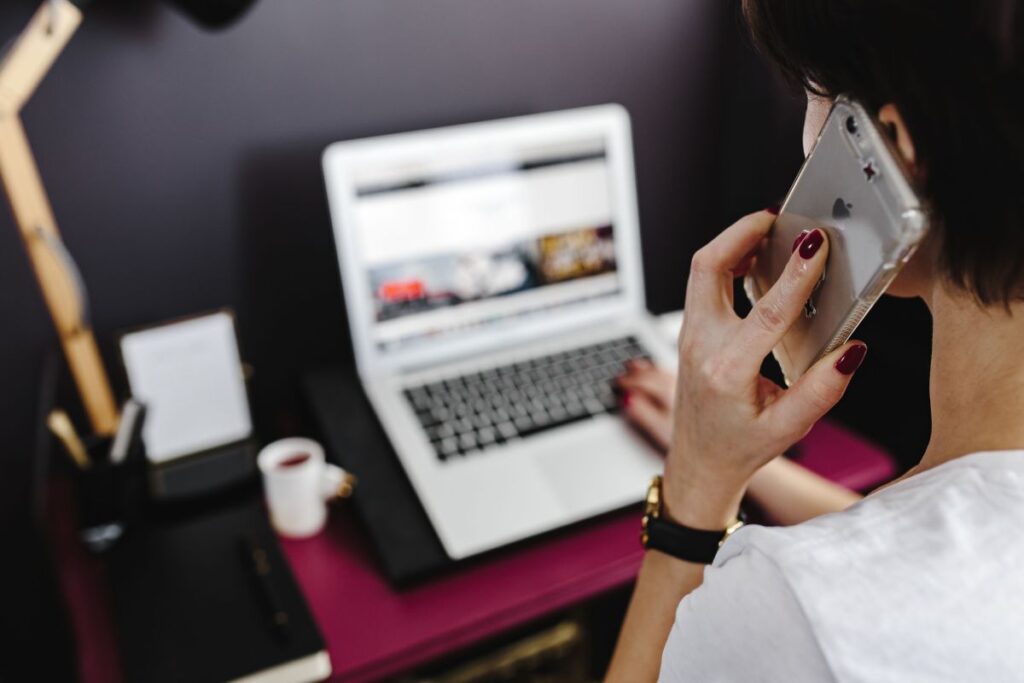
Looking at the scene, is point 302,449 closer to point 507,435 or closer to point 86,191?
point 507,435

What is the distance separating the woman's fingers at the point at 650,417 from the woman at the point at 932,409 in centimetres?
45

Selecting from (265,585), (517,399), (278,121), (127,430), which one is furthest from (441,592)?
(278,121)

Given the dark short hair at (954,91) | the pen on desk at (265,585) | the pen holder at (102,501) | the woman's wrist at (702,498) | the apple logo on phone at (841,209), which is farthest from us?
the pen holder at (102,501)

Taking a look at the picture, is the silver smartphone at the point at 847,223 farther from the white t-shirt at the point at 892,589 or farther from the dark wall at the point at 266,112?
the dark wall at the point at 266,112

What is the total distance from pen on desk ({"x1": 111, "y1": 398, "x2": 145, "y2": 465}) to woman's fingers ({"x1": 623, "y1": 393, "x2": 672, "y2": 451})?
1.82 feet

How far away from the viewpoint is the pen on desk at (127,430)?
931mm

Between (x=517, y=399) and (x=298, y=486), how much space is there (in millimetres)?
288

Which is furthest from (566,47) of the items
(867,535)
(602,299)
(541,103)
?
(867,535)

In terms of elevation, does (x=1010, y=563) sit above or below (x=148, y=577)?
above

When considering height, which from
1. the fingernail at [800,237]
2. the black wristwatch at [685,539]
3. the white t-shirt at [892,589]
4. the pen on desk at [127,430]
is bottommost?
the pen on desk at [127,430]

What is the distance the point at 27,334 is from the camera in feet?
3.47

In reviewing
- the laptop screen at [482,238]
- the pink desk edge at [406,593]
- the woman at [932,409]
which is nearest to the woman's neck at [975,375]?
the woman at [932,409]

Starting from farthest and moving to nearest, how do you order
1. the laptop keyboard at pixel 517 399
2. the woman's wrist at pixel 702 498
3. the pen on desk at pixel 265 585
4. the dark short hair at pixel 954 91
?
1. the laptop keyboard at pixel 517 399
2. the pen on desk at pixel 265 585
3. the woman's wrist at pixel 702 498
4. the dark short hair at pixel 954 91

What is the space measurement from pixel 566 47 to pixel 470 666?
38.5 inches
